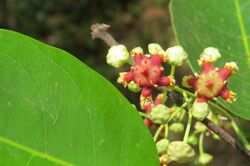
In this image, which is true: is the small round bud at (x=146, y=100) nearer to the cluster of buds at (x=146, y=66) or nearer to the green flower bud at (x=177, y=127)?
the cluster of buds at (x=146, y=66)

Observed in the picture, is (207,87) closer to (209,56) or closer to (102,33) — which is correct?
(209,56)

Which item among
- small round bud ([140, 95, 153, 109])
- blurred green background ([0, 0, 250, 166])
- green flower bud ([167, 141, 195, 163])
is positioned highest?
blurred green background ([0, 0, 250, 166])

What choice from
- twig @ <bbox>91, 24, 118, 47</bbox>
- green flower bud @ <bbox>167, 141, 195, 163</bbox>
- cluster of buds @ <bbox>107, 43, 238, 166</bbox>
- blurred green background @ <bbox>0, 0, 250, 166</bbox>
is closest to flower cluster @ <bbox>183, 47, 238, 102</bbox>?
cluster of buds @ <bbox>107, 43, 238, 166</bbox>

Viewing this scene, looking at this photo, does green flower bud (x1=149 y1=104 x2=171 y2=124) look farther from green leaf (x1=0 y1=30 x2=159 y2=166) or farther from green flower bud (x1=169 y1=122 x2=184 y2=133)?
green flower bud (x1=169 y1=122 x2=184 y2=133)

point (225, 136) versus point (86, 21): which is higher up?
point (86, 21)

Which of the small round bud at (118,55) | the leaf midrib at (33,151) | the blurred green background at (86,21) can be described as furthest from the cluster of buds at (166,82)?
the blurred green background at (86,21)

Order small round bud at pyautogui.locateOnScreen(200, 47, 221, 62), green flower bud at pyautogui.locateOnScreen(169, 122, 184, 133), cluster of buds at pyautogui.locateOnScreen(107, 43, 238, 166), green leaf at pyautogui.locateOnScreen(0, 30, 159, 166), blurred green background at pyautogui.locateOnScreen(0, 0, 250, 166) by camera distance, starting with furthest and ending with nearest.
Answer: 1. blurred green background at pyautogui.locateOnScreen(0, 0, 250, 166)
2. green flower bud at pyautogui.locateOnScreen(169, 122, 184, 133)
3. small round bud at pyautogui.locateOnScreen(200, 47, 221, 62)
4. cluster of buds at pyautogui.locateOnScreen(107, 43, 238, 166)
5. green leaf at pyautogui.locateOnScreen(0, 30, 159, 166)

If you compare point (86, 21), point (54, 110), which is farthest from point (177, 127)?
point (86, 21)

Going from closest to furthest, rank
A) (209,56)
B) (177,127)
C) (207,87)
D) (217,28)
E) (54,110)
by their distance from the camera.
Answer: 1. (54,110)
2. (207,87)
3. (209,56)
4. (177,127)
5. (217,28)
